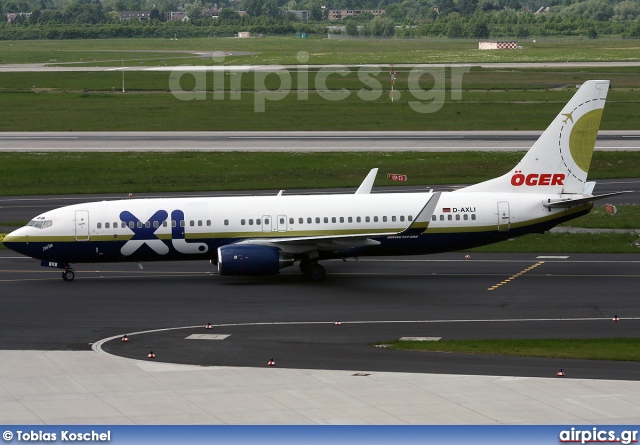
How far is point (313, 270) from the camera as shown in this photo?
46094 mm

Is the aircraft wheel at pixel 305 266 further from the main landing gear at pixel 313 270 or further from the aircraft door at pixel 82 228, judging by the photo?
the aircraft door at pixel 82 228

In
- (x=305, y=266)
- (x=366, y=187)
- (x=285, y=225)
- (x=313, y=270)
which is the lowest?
(x=313, y=270)

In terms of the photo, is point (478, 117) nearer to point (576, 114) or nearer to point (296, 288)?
point (576, 114)

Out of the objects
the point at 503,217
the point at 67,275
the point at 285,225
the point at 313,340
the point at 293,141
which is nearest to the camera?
the point at 313,340

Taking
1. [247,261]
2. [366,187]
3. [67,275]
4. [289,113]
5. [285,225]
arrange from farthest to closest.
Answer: [289,113] < [366,187] < [67,275] < [285,225] < [247,261]

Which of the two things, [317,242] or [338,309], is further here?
[317,242]

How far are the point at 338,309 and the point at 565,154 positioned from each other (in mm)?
14675

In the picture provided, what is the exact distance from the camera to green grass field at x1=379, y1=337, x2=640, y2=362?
3316 centimetres

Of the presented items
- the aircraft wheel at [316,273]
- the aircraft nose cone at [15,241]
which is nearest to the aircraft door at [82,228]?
the aircraft nose cone at [15,241]

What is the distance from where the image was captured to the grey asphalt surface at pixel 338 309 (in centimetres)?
3347

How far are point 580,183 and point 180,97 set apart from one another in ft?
280

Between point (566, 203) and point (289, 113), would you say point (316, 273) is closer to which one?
point (566, 203)

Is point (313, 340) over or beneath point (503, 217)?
beneath

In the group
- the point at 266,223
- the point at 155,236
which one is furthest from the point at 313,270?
the point at 155,236
